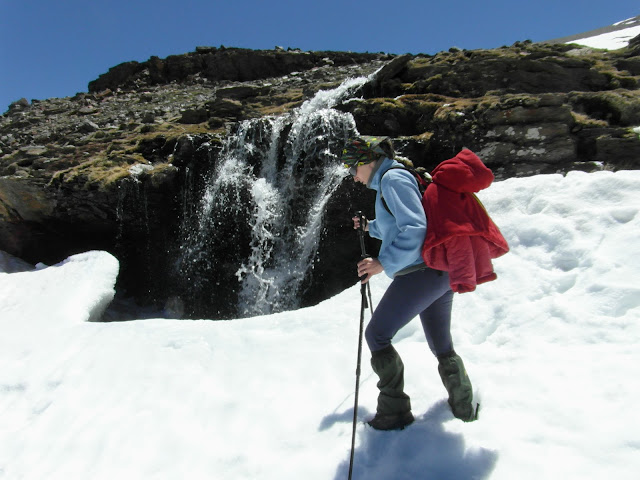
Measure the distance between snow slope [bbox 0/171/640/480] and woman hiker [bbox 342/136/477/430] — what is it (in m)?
0.23

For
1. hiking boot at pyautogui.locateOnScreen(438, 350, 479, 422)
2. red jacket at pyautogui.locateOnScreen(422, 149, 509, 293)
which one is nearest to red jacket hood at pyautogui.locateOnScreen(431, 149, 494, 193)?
red jacket at pyautogui.locateOnScreen(422, 149, 509, 293)

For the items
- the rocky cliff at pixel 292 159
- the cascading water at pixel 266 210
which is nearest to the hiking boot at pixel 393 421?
the cascading water at pixel 266 210

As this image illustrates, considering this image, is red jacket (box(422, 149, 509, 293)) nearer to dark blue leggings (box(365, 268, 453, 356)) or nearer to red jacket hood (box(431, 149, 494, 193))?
red jacket hood (box(431, 149, 494, 193))

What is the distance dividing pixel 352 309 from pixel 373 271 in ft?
7.54

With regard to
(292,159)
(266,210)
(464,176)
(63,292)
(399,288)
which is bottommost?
(266,210)

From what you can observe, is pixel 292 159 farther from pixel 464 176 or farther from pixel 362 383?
pixel 464 176

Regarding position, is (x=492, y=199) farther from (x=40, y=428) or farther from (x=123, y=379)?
(x=40, y=428)

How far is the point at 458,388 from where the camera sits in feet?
9.09

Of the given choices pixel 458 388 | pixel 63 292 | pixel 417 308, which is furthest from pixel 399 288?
pixel 63 292

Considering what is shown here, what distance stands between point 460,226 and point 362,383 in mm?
1849

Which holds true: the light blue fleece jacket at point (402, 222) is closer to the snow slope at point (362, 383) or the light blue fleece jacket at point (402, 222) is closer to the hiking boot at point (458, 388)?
the hiking boot at point (458, 388)

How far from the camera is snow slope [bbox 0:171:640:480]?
8.41ft

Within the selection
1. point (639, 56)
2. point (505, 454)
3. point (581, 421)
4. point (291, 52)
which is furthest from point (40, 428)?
point (291, 52)

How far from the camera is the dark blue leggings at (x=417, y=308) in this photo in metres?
2.62
